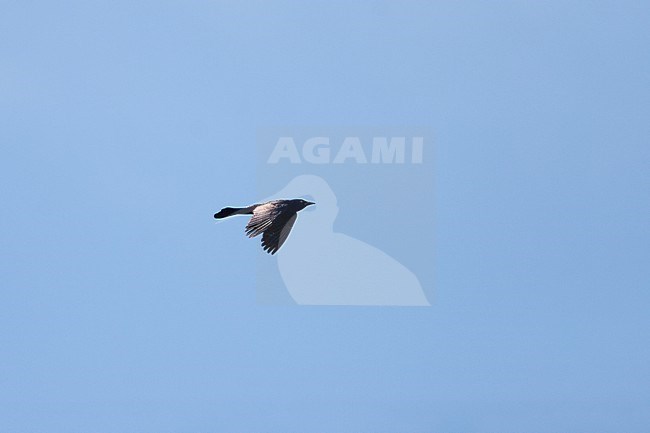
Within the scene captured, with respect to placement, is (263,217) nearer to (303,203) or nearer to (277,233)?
(277,233)

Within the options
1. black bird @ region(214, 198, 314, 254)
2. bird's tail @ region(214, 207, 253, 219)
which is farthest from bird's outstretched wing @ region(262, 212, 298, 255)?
bird's tail @ region(214, 207, 253, 219)

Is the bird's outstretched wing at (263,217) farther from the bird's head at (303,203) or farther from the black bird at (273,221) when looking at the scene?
the bird's head at (303,203)

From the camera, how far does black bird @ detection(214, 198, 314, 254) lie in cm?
449

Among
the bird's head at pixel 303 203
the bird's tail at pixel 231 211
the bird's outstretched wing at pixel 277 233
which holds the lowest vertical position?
the bird's outstretched wing at pixel 277 233

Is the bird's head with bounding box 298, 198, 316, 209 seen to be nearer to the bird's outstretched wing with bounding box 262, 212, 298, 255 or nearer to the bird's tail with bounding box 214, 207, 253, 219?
the bird's outstretched wing with bounding box 262, 212, 298, 255

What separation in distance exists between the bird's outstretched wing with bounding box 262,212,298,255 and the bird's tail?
0.99 ft

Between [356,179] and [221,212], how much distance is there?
2.38 ft

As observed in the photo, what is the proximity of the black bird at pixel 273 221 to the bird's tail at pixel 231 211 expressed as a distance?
14cm

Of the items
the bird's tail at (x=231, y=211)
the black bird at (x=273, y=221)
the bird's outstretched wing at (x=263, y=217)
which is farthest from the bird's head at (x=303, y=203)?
the bird's tail at (x=231, y=211)

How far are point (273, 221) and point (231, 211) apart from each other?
53 cm

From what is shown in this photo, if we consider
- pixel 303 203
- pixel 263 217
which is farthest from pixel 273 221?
pixel 303 203

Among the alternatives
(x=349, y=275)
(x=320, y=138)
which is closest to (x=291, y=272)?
(x=349, y=275)

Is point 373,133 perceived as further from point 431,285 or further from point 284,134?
point 431,285

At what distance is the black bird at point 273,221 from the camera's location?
4488 mm
